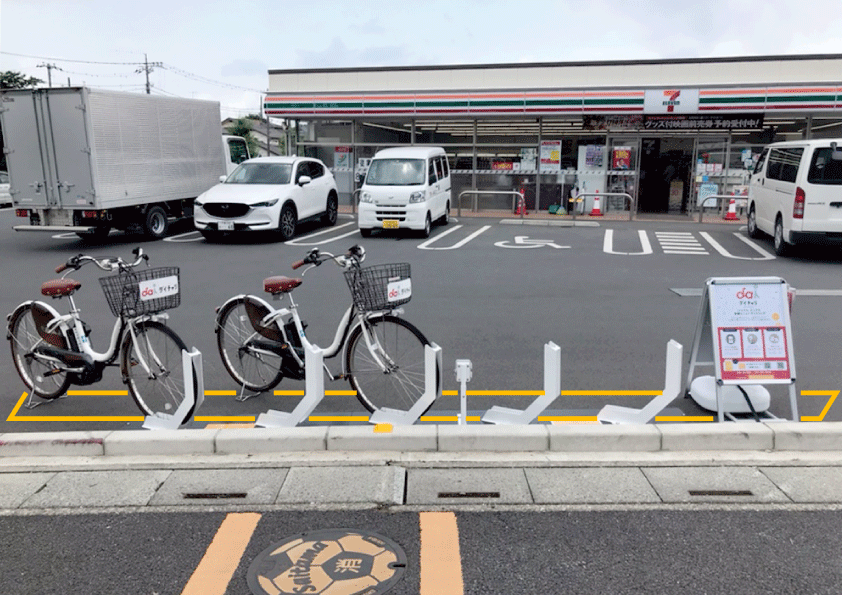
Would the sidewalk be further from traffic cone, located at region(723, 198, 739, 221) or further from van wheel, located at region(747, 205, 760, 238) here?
traffic cone, located at region(723, 198, 739, 221)

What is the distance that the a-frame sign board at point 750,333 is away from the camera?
15.8 feet

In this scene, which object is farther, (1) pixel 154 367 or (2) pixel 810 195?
(2) pixel 810 195

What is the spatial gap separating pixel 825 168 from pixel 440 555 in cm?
1092

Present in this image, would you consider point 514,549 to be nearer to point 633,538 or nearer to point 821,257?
point 633,538

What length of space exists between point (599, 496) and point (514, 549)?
0.74 meters

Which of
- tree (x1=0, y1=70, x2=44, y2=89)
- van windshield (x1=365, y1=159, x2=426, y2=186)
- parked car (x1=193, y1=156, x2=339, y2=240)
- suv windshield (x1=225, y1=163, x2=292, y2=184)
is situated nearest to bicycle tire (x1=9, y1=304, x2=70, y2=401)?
parked car (x1=193, y1=156, x2=339, y2=240)

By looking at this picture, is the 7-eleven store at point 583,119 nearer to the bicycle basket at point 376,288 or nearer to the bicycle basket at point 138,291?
the bicycle basket at point 376,288

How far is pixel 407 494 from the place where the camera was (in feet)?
12.8

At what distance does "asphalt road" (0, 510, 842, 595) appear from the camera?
122 inches

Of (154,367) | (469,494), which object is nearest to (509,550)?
(469,494)

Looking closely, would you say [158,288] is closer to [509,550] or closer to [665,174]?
[509,550]

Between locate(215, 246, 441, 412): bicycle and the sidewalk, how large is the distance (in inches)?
23.2

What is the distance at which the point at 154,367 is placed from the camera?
5.00 meters

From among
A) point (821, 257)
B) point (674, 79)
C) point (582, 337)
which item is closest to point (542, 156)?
point (674, 79)
